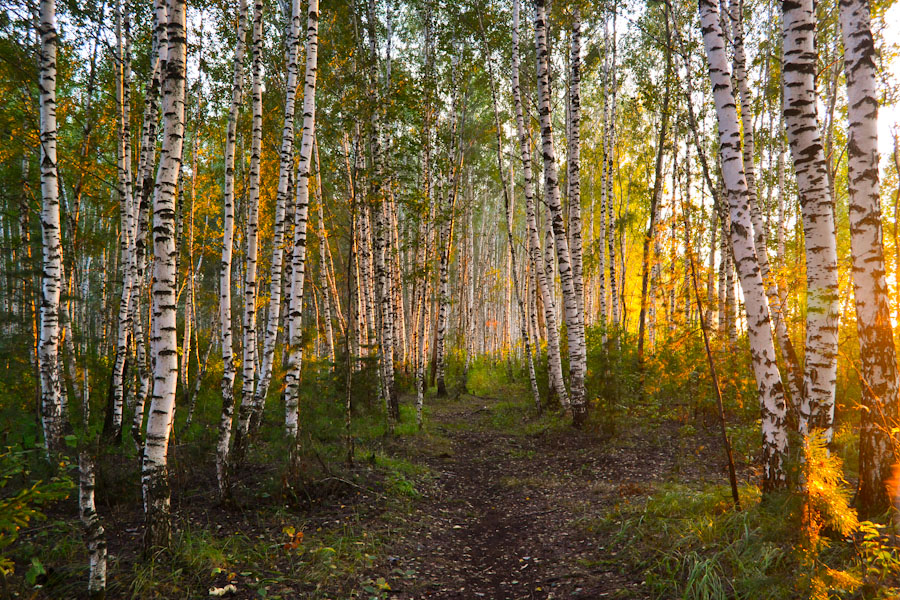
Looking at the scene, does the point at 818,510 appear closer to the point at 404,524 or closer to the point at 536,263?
the point at 404,524

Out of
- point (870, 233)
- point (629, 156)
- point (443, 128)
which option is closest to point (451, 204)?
point (443, 128)

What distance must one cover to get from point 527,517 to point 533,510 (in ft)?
0.81

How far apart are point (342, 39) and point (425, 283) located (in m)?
7.15

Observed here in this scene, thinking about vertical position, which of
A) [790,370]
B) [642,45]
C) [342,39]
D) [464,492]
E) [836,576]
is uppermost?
[642,45]

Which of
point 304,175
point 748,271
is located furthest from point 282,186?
point 748,271

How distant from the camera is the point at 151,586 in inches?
138

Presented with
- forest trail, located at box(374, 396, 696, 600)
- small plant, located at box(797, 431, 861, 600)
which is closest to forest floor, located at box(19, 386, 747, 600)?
forest trail, located at box(374, 396, 696, 600)

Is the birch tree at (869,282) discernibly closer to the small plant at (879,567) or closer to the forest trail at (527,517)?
the small plant at (879,567)

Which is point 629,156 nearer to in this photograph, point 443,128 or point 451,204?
point 443,128

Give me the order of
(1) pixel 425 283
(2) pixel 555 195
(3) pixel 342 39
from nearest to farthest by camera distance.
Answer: (2) pixel 555 195 → (3) pixel 342 39 → (1) pixel 425 283

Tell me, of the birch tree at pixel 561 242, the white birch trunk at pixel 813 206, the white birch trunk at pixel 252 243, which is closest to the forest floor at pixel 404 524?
the birch tree at pixel 561 242

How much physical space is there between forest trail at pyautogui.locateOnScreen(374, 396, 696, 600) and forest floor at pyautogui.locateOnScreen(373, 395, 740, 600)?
13 millimetres

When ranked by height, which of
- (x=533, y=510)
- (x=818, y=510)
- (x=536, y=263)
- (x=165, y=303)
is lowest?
(x=533, y=510)

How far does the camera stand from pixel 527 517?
5750 mm
